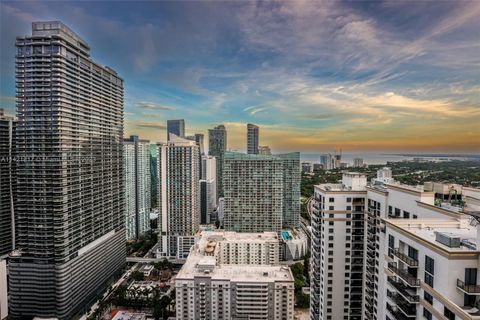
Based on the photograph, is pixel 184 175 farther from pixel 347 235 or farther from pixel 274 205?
pixel 347 235

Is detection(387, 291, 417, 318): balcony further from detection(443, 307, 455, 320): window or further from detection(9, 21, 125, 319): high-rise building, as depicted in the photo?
detection(9, 21, 125, 319): high-rise building

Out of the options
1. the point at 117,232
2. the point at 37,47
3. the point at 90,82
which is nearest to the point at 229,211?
the point at 117,232

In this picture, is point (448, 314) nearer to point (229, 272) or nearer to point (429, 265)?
point (429, 265)

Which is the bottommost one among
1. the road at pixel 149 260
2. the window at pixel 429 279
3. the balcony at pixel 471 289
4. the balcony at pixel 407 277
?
the road at pixel 149 260

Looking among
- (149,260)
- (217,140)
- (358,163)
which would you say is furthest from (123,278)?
(217,140)

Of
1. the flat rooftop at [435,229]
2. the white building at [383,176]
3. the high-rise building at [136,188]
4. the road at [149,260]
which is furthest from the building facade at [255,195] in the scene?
the flat rooftop at [435,229]

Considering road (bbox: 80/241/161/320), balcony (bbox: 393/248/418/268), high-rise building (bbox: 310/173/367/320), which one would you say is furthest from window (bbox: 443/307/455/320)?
road (bbox: 80/241/161/320)

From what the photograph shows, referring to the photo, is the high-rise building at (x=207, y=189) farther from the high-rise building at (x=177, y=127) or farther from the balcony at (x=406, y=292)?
the balcony at (x=406, y=292)
